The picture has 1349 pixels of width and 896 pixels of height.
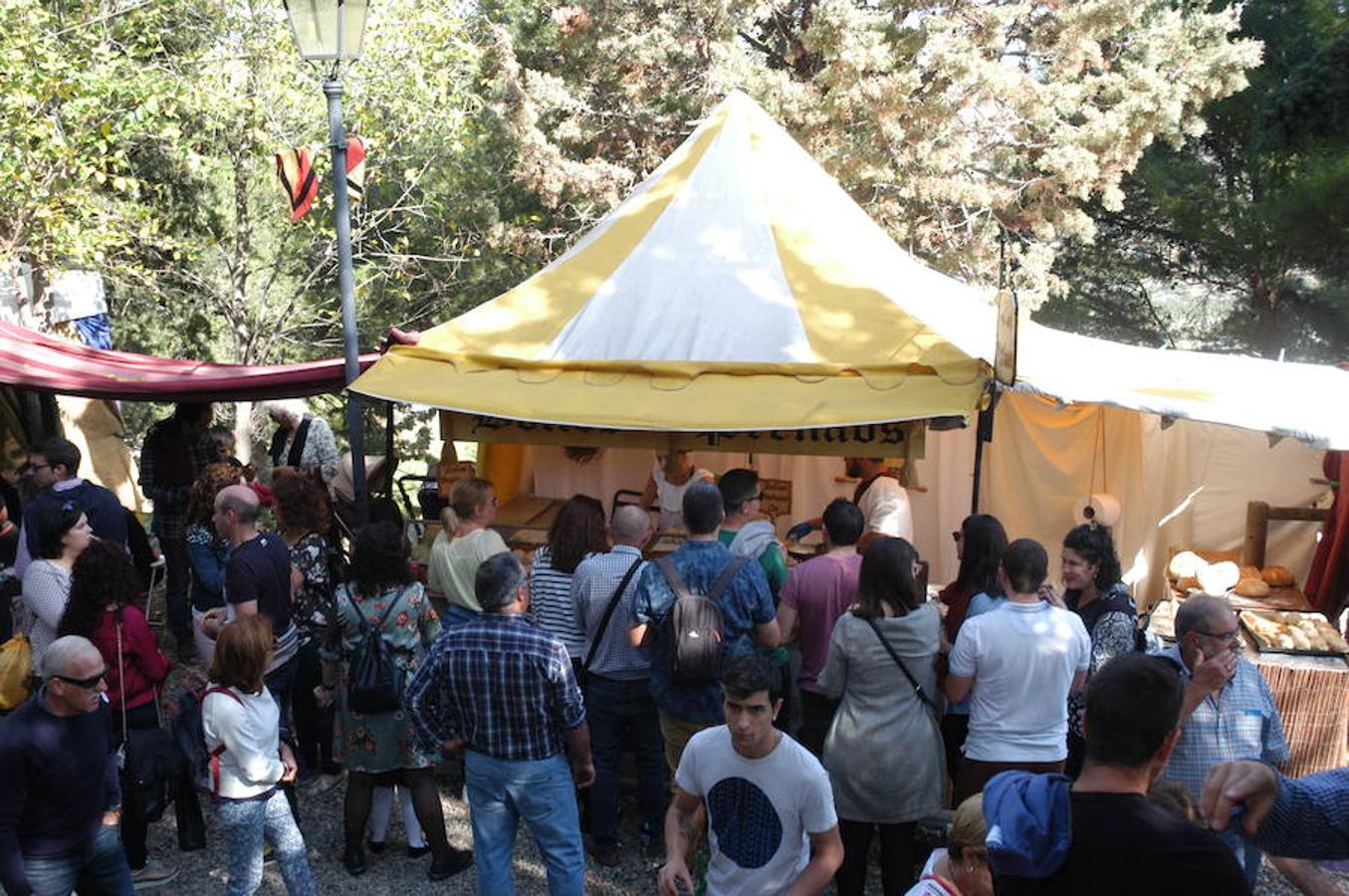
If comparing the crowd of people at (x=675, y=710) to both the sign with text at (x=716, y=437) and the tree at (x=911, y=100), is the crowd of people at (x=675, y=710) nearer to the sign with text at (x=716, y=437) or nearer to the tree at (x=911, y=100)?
the sign with text at (x=716, y=437)

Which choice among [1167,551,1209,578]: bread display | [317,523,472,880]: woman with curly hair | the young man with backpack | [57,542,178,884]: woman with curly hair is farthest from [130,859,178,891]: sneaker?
[1167,551,1209,578]: bread display

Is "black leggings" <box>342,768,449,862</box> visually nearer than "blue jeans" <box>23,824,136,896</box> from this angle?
No

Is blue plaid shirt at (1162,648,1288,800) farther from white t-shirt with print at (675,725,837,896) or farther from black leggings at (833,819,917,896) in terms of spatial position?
white t-shirt with print at (675,725,837,896)

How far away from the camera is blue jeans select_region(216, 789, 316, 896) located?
3.69 meters

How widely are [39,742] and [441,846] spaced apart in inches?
70.2

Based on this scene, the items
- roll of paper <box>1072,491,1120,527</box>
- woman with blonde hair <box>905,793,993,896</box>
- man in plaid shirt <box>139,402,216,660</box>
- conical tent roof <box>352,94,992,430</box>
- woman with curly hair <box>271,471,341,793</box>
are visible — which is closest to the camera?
woman with blonde hair <box>905,793,993,896</box>

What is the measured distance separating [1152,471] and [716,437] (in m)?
3.81

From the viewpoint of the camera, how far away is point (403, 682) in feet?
14.3

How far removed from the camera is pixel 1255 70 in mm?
16875

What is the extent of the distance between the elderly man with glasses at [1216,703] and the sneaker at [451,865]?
2720 mm

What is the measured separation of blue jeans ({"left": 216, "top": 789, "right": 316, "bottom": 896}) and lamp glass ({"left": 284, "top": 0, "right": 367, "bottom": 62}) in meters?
3.25

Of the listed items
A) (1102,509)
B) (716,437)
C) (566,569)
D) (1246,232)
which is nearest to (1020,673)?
(566,569)

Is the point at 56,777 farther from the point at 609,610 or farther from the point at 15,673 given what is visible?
the point at 609,610

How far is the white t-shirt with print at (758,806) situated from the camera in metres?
2.84
